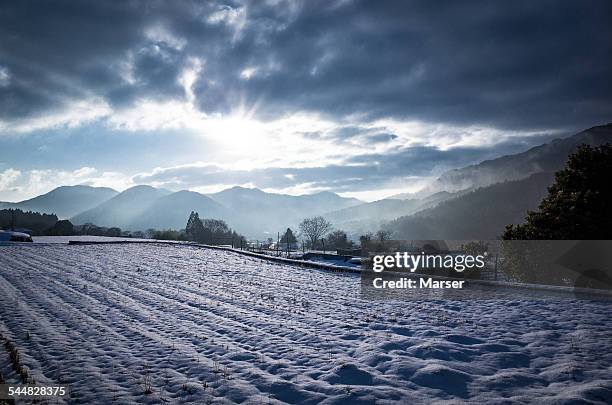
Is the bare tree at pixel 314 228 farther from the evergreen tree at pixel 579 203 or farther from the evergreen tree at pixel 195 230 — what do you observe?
the evergreen tree at pixel 579 203

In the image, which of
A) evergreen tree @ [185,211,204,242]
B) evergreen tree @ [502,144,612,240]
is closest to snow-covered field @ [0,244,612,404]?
evergreen tree @ [502,144,612,240]

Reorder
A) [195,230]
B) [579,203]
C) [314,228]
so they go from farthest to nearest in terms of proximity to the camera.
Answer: [314,228], [195,230], [579,203]

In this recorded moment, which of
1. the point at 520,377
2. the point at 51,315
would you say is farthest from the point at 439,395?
the point at 51,315

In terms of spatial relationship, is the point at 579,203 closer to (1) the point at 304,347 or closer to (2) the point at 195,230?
(1) the point at 304,347

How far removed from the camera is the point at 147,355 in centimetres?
805

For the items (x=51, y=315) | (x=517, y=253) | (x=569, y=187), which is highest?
(x=569, y=187)

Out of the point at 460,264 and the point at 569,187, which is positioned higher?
the point at 569,187

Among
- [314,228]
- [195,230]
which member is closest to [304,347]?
[195,230]

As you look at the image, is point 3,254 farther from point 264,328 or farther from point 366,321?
point 366,321

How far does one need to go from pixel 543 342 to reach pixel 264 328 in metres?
7.31

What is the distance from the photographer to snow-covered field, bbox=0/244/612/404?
240 inches

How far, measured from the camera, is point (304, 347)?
839 centimetres

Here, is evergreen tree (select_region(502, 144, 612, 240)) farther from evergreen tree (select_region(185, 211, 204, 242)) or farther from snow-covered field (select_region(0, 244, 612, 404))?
evergreen tree (select_region(185, 211, 204, 242))

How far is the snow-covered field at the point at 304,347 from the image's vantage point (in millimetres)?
6102
